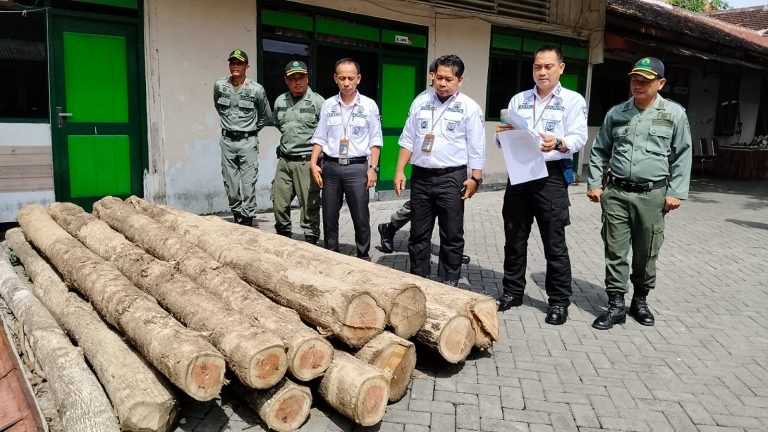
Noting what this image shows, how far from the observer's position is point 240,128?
6406mm

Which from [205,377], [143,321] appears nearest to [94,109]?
[143,321]

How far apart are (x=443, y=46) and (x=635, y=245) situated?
23.2 feet

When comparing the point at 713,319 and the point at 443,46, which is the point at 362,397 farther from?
the point at 443,46

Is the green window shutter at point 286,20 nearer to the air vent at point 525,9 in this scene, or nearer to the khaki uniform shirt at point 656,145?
the air vent at point 525,9

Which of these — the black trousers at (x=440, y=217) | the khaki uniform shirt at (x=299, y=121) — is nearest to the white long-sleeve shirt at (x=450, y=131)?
the black trousers at (x=440, y=217)

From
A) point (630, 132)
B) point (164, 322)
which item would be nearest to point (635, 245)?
point (630, 132)

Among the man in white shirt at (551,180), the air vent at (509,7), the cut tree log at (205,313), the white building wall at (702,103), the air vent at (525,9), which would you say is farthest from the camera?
the white building wall at (702,103)

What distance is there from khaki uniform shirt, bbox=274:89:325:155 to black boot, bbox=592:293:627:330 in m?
3.12

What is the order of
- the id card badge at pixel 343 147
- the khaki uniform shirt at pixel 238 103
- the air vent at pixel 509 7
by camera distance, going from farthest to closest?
the air vent at pixel 509 7 < the khaki uniform shirt at pixel 238 103 < the id card badge at pixel 343 147

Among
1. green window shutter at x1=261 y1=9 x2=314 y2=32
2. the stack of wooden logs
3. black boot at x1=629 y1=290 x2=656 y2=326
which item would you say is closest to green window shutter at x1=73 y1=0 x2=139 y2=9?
green window shutter at x1=261 y1=9 x2=314 y2=32

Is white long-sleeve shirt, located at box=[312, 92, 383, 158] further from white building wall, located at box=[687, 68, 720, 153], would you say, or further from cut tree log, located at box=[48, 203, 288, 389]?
white building wall, located at box=[687, 68, 720, 153]

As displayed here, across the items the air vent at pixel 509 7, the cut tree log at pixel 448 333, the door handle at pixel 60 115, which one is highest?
the air vent at pixel 509 7

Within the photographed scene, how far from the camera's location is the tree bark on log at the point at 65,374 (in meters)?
2.72

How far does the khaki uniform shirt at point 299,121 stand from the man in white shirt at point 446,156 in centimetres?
144
